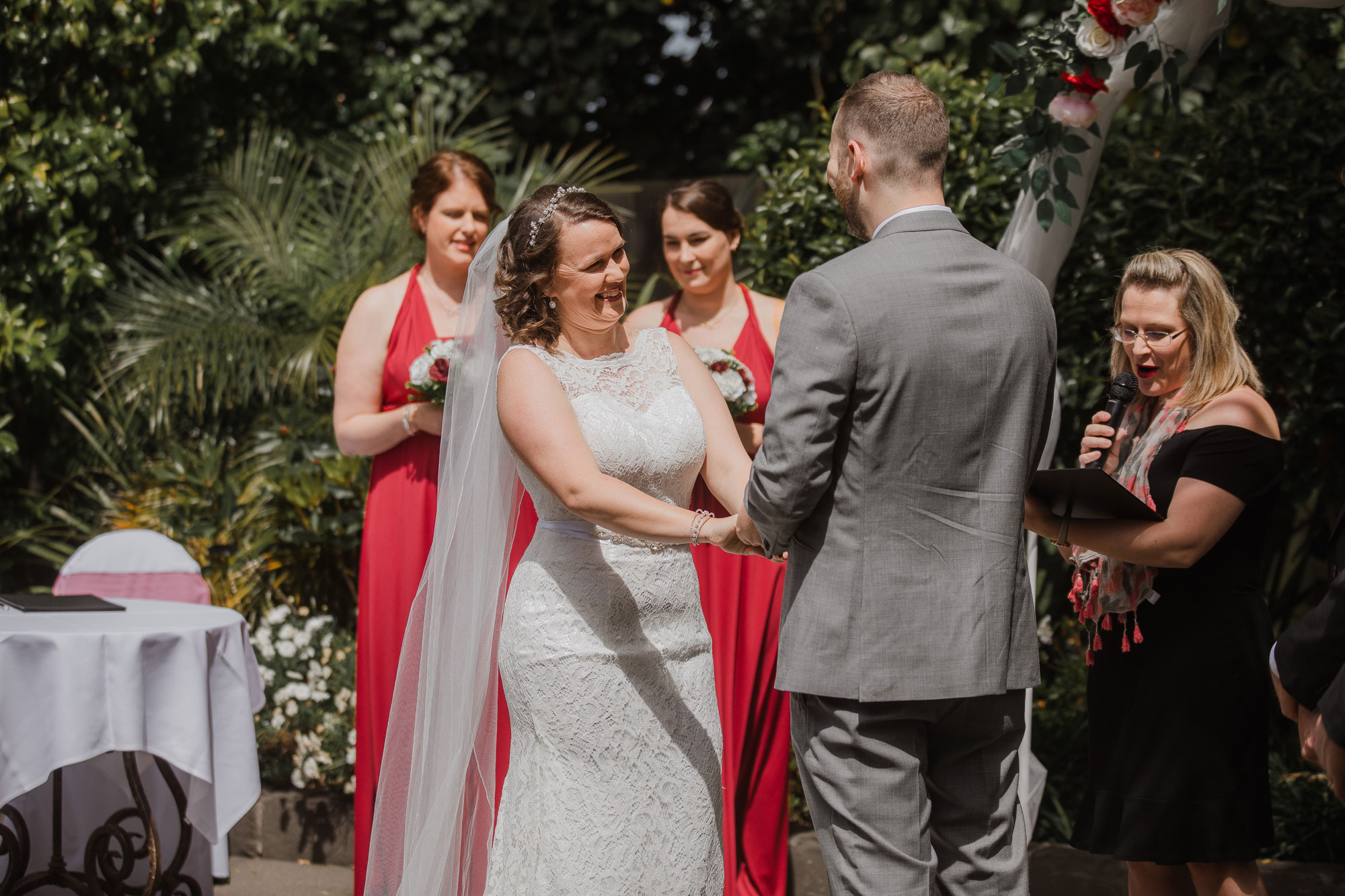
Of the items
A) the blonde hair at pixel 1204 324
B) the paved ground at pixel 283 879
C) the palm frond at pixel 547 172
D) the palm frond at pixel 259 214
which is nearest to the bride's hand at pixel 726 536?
the blonde hair at pixel 1204 324

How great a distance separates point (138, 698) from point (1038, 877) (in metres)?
2.80

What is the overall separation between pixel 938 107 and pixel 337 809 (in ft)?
11.6

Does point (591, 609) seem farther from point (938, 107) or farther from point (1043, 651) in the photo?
point (1043, 651)

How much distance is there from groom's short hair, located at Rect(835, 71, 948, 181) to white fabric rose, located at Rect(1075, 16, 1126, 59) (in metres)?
1.23

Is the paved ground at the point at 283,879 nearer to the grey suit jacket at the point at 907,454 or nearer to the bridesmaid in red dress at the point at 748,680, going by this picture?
the bridesmaid in red dress at the point at 748,680

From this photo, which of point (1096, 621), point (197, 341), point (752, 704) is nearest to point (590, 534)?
point (1096, 621)

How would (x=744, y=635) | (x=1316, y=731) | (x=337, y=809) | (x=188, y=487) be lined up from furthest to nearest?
(x=188, y=487) → (x=337, y=809) → (x=744, y=635) → (x=1316, y=731)

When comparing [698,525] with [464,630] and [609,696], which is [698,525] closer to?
[609,696]

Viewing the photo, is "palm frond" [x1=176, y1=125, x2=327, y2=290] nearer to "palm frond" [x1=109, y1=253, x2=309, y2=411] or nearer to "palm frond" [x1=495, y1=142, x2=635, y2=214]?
"palm frond" [x1=109, y1=253, x2=309, y2=411]

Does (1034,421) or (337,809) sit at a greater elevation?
(1034,421)

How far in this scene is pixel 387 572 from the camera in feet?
12.6

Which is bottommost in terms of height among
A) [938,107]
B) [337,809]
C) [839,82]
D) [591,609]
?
[337,809]

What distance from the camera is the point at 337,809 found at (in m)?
4.54

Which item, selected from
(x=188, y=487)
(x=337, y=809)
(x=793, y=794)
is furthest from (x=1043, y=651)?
(x=188, y=487)
